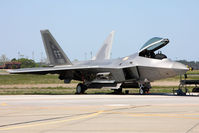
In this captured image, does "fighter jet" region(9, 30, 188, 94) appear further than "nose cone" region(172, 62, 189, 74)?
Yes

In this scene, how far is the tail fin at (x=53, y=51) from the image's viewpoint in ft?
92.4

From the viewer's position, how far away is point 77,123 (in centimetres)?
1020

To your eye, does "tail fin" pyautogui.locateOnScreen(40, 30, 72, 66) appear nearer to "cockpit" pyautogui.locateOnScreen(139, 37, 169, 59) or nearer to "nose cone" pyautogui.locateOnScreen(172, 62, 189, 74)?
"cockpit" pyautogui.locateOnScreen(139, 37, 169, 59)

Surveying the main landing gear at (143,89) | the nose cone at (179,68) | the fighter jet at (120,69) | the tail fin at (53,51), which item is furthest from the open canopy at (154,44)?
the tail fin at (53,51)

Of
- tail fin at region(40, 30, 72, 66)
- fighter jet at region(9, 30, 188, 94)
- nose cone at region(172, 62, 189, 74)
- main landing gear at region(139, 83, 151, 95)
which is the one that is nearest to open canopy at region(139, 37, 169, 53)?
fighter jet at region(9, 30, 188, 94)

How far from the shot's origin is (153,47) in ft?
77.1

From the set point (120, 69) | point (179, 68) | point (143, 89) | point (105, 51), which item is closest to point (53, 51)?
point (105, 51)

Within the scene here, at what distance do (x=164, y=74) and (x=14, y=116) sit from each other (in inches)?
523

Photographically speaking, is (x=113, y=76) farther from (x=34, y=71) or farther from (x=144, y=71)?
(x=34, y=71)

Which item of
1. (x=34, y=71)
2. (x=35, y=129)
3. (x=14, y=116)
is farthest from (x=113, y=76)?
(x=35, y=129)

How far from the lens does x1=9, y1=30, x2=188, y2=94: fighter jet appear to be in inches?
921

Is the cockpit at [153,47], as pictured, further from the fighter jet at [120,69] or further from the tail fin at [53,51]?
the tail fin at [53,51]

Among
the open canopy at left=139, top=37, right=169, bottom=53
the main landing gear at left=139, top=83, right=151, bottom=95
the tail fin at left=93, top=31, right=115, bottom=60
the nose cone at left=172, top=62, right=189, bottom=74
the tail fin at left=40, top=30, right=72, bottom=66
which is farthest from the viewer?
the tail fin at left=93, top=31, right=115, bottom=60

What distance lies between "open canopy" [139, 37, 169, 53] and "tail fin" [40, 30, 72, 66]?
7.20m
